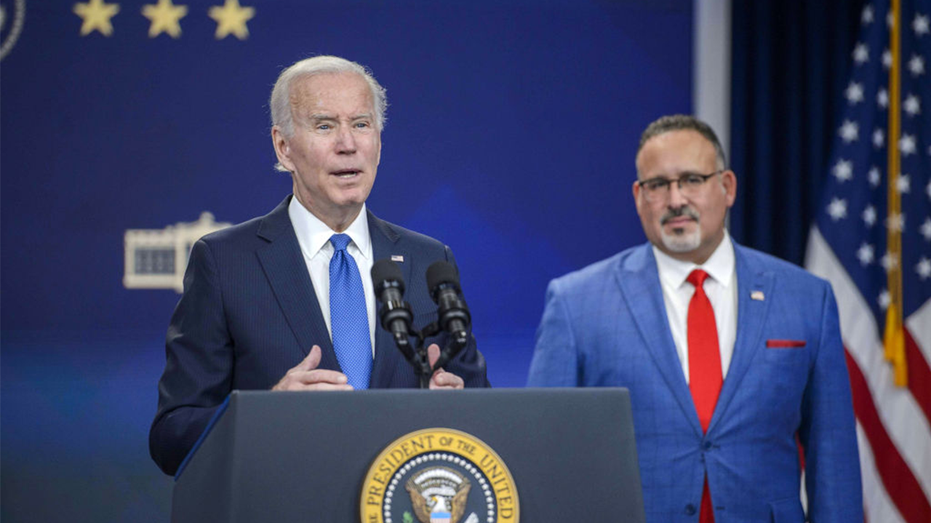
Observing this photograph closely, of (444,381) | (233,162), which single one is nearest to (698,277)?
(444,381)

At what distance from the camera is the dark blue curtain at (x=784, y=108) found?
4375 mm

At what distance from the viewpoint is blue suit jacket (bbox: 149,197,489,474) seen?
6.16 feet

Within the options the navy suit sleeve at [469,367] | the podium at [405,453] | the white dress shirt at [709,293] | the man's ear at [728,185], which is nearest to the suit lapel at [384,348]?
the navy suit sleeve at [469,367]

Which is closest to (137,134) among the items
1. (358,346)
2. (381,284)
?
(358,346)

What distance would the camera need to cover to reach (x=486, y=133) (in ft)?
14.3

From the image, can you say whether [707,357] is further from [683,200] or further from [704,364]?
[683,200]

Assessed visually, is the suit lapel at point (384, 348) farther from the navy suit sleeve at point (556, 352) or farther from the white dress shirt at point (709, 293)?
the white dress shirt at point (709, 293)

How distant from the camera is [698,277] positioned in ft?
9.61

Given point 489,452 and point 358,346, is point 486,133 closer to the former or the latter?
point 358,346

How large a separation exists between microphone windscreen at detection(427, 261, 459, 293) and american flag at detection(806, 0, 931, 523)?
2.91 m

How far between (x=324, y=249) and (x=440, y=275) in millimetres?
540

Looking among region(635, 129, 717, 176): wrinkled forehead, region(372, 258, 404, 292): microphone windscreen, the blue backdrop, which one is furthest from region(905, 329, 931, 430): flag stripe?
region(372, 258, 404, 292): microphone windscreen

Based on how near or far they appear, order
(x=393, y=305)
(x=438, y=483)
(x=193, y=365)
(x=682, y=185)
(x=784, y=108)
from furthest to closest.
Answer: (x=784, y=108) < (x=682, y=185) < (x=193, y=365) < (x=393, y=305) < (x=438, y=483)

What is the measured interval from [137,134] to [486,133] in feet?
4.63
